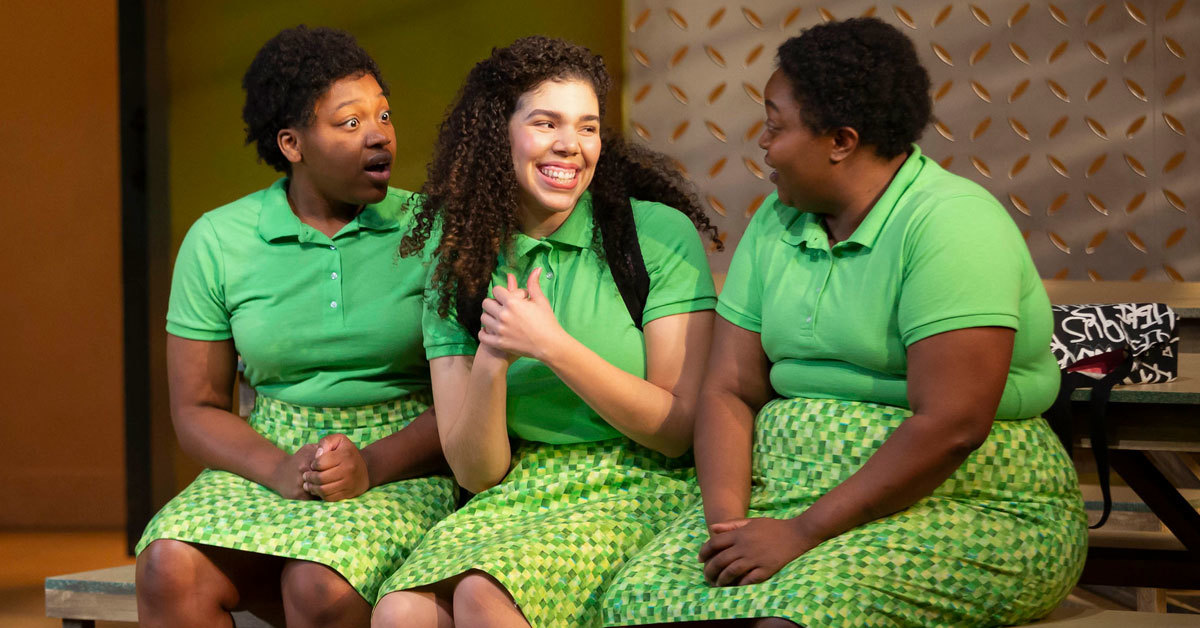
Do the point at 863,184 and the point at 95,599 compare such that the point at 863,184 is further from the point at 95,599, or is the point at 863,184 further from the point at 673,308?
the point at 95,599

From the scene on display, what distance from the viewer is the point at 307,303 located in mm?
2637

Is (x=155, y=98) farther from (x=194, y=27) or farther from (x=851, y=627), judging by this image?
(x=851, y=627)

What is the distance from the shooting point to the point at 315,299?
264 cm

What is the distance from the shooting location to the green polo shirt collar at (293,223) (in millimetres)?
2693

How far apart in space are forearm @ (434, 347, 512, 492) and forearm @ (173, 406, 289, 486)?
0.42 meters

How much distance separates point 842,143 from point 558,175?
1.86 feet

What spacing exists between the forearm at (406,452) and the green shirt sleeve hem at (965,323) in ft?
3.72

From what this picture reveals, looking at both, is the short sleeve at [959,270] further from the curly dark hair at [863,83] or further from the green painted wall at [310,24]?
the green painted wall at [310,24]

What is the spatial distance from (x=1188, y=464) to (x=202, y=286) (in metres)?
3.09

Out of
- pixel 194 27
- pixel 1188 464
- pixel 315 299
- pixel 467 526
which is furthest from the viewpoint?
pixel 194 27

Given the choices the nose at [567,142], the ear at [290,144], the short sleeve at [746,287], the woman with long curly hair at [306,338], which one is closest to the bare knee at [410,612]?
the woman with long curly hair at [306,338]

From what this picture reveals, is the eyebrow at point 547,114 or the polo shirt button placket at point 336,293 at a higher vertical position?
the eyebrow at point 547,114

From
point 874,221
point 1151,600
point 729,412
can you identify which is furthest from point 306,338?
point 1151,600

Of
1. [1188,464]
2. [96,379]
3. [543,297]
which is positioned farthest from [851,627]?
[96,379]
